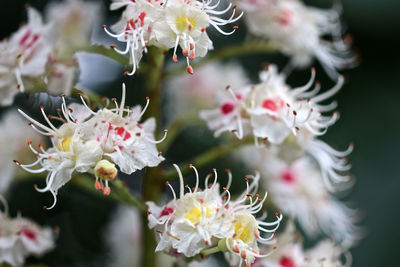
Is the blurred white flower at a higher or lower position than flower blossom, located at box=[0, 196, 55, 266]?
higher

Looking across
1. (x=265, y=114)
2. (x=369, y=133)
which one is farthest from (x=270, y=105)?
→ (x=369, y=133)

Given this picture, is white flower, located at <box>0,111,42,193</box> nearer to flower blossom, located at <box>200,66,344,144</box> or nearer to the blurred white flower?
the blurred white flower

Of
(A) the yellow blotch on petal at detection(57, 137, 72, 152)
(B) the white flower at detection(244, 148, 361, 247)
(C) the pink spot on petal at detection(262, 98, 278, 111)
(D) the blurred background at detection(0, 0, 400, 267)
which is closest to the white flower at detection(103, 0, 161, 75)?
(A) the yellow blotch on petal at detection(57, 137, 72, 152)

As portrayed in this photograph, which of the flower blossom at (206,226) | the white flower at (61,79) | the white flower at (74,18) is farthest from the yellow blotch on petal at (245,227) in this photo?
the white flower at (74,18)

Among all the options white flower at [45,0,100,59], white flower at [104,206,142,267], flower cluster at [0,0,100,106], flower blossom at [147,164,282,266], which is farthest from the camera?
white flower at [104,206,142,267]

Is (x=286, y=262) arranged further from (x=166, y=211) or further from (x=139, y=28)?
(x=139, y=28)

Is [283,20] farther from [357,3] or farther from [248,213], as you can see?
[357,3]

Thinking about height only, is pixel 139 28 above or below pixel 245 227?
above

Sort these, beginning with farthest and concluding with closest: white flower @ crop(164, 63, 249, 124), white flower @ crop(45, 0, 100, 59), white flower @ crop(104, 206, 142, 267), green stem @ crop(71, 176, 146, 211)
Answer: white flower @ crop(164, 63, 249, 124)
white flower @ crop(104, 206, 142, 267)
white flower @ crop(45, 0, 100, 59)
green stem @ crop(71, 176, 146, 211)
